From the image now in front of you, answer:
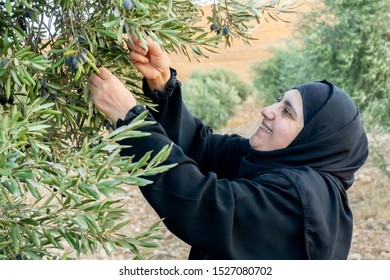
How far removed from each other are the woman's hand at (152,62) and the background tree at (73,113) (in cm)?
5

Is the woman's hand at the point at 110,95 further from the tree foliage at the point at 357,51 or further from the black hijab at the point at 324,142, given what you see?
the tree foliage at the point at 357,51

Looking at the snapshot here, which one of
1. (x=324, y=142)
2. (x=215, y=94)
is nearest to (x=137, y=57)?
(x=324, y=142)

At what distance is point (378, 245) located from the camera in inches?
416

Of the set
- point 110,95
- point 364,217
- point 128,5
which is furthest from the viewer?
point 364,217

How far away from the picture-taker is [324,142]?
2572 mm

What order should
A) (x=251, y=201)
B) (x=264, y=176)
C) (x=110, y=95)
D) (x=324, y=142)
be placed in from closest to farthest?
(x=110, y=95), (x=251, y=201), (x=264, y=176), (x=324, y=142)

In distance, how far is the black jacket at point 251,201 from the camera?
219 cm

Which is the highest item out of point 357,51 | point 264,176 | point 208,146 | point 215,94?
point 264,176

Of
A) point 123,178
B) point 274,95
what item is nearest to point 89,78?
point 123,178

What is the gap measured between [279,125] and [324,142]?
0.57 feet

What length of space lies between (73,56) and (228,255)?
0.83 meters

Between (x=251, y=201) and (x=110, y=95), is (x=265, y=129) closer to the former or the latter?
(x=251, y=201)

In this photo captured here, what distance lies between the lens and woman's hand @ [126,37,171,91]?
2.24 metres

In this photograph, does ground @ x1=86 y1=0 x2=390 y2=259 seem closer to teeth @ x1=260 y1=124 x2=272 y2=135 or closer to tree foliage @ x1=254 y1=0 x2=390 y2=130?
tree foliage @ x1=254 y1=0 x2=390 y2=130
